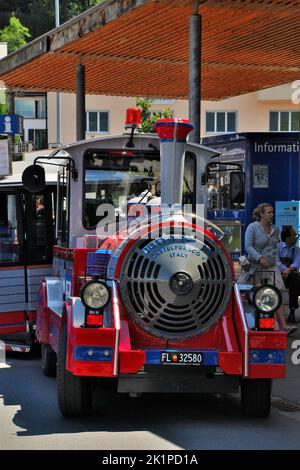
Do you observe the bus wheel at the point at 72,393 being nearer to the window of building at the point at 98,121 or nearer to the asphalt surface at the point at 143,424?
the asphalt surface at the point at 143,424

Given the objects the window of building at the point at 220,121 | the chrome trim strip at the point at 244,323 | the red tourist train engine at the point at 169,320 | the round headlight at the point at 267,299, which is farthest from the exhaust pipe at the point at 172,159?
the window of building at the point at 220,121

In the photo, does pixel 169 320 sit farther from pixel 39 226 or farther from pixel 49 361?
pixel 39 226

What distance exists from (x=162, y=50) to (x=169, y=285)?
9097mm

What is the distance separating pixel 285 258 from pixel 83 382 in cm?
706

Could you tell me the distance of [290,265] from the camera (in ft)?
46.0

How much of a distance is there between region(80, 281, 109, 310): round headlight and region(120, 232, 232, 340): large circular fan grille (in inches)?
11.1

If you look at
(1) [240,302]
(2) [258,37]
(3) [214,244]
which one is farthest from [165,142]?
(2) [258,37]

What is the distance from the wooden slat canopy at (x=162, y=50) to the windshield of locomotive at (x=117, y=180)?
296 centimetres

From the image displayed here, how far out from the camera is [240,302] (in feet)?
25.6

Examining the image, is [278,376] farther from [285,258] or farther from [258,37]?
[258,37]

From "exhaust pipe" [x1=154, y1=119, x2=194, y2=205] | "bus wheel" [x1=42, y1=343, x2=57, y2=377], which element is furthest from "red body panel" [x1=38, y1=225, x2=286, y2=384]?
"bus wheel" [x1=42, y1=343, x2=57, y2=377]

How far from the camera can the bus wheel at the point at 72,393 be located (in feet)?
25.2

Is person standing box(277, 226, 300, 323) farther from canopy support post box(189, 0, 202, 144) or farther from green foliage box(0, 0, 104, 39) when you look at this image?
green foliage box(0, 0, 104, 39)

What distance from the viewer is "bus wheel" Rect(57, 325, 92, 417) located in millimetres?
7672
